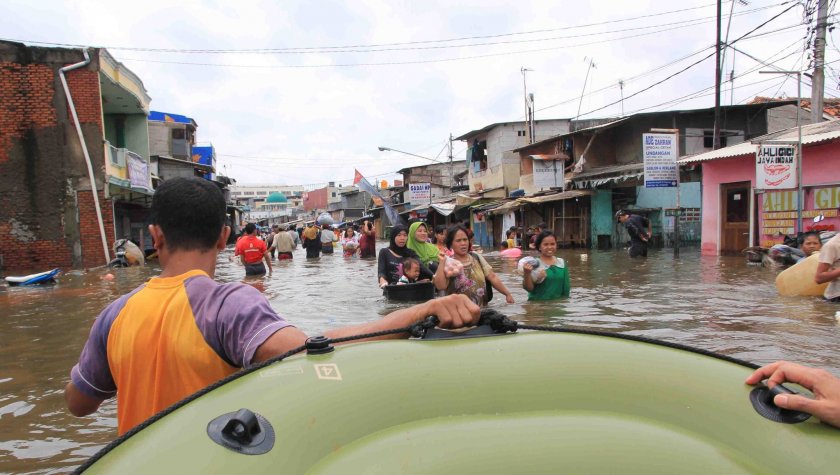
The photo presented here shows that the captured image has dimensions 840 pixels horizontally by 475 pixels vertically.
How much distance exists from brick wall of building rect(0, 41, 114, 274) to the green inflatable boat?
53.1 ft

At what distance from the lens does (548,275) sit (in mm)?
6816

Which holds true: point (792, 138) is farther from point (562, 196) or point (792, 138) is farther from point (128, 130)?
point (128, 130)

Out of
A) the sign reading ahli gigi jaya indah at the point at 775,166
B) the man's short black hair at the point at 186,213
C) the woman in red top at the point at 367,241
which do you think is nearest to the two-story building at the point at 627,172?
the sign reading ahli gigi jaya indah at the point at 775,166

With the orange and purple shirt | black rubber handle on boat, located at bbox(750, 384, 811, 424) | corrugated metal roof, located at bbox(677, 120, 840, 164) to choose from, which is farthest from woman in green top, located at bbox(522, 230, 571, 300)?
corrugated metal roof, located at bbox(677, 120, 840, 164)

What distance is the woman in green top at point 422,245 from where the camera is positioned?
7.80 meters

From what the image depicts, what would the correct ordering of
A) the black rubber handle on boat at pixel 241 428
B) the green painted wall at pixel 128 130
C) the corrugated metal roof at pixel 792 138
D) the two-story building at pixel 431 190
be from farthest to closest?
1. the two-story building at pixel 431 190
2. the green painted wall at pixel 128 130
3. the corrugated metal roof at pixel 792 138
4. the black rubber handle on boat at pixel 241 428

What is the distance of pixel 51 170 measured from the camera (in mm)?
14984

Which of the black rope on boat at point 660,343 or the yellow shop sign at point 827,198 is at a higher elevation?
the yellow shop sign at point 827,198

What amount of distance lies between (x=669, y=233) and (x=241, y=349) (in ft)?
75.0

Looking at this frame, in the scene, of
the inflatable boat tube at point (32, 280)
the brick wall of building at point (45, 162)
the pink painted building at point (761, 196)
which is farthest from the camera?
the brick wall of building at point (45, 162)

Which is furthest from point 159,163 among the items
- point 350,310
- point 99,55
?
point 350,310

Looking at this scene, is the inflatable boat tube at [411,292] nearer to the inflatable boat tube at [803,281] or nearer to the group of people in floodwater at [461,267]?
the group of people in floodwater at [461,267]

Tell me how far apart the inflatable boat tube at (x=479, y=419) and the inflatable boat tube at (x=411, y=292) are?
5.92m

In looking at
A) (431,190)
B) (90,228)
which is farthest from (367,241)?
(431,190)
